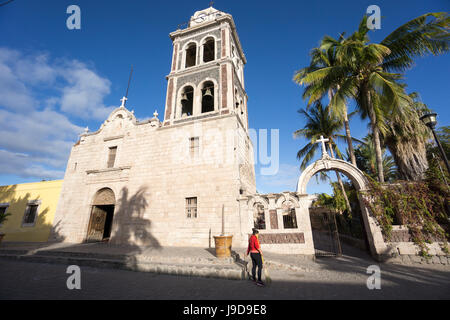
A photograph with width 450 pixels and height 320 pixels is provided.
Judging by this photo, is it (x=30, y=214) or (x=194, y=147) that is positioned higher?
(x=194, y=147)

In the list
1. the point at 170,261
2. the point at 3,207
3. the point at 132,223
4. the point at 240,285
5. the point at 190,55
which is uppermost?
the point at 190,55

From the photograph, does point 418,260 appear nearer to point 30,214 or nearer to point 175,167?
point 175,167

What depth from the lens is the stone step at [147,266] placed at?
243 inches

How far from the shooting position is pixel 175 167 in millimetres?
11828

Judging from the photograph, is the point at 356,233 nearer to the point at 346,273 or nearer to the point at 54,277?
the point at 346,273

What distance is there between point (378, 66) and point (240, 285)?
13852 millimetres

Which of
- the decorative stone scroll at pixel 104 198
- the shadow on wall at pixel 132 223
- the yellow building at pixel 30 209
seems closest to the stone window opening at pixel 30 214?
the yellow building at pixel 30 209

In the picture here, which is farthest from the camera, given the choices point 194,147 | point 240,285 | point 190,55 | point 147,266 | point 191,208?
point 190,55

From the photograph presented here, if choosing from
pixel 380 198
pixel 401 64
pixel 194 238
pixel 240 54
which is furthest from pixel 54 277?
pixel 240 54

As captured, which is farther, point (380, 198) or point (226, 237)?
point (380, 198)

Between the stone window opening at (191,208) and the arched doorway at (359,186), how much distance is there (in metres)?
5.86

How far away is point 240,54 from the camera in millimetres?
18031

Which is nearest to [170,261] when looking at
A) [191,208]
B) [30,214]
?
[191,208]

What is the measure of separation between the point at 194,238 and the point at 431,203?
1114 centimetres
